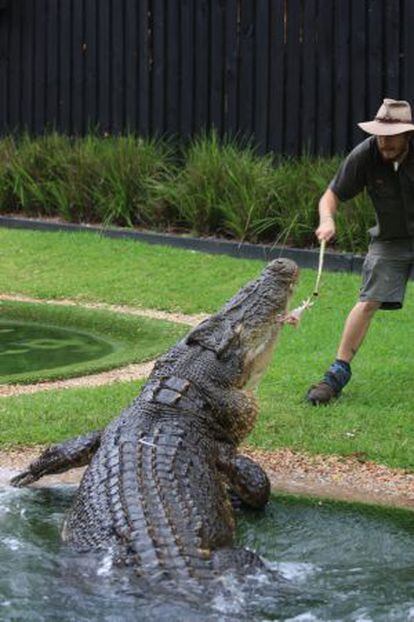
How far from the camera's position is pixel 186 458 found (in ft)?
17.0

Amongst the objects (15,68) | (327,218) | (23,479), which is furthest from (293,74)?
(23,479)

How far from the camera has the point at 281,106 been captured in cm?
1387

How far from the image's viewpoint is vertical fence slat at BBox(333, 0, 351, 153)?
13.2m

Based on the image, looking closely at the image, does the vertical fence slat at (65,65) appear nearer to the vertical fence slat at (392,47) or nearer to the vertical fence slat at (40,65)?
the vertical fence slat at (40,65)

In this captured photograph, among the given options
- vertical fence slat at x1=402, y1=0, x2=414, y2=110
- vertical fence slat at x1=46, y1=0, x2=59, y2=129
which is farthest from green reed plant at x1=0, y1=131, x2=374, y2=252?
vertical fence slat at x1=402, y1=0, x2=414, y2=110

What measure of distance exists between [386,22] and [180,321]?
4.50 meters

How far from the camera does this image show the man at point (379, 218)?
7141mm

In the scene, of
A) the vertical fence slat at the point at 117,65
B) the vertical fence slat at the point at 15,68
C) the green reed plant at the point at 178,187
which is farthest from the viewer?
the vertical fence slat at the point at 15,68

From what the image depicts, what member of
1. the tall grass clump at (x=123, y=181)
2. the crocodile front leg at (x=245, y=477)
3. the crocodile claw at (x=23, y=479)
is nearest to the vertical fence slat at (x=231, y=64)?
the tall grass clump at (x=123, y=181)

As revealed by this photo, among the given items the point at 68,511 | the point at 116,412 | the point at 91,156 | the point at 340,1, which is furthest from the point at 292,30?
Answer: the point at 68,511

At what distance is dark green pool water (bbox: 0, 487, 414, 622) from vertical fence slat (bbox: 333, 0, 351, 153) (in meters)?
8.01

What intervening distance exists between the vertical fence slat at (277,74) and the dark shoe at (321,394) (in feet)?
22.9

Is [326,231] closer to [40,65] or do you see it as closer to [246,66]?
[246,66]

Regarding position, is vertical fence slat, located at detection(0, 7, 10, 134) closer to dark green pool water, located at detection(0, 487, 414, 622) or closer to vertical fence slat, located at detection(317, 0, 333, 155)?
vertical fence slat, located at detection(317, 0, 333, 155)
